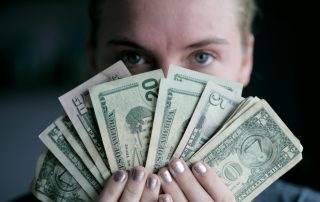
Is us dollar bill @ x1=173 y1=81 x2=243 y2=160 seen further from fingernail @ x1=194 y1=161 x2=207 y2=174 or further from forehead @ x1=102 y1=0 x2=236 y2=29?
forehead @ x1=102 y1=0 x2=236 y2=29

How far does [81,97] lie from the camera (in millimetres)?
1033

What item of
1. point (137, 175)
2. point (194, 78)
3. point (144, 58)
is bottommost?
point (137, 175)

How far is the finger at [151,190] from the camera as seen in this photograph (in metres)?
0.88

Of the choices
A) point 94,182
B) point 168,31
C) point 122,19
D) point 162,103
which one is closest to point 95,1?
point 122,19

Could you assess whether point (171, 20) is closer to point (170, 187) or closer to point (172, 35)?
point (172, 35)

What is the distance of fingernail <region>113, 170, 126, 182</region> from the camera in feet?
2.96

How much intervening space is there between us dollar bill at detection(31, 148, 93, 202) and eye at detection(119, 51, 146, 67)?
0.35 metres

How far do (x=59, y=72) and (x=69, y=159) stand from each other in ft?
7.19

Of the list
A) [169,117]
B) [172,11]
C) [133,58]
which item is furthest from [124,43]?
[169,117]

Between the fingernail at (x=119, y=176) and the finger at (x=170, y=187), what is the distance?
83 millimetres

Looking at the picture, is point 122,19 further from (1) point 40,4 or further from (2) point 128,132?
(1) point 40,4

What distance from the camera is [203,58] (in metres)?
1.17

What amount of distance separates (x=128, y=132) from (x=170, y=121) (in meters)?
0.10

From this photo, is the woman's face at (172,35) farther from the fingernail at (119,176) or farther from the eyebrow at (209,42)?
the fingernail at (119,176)
